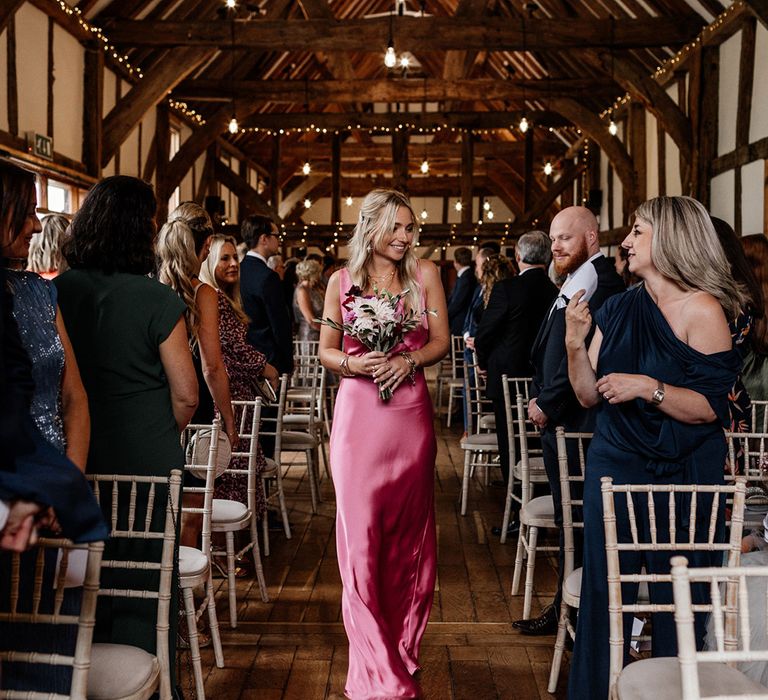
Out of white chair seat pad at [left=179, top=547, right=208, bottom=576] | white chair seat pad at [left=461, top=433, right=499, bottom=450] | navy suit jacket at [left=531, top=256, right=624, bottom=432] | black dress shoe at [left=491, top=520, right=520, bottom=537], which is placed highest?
navy suit jacket at [left=531, top=256, right=624, bottom=432]

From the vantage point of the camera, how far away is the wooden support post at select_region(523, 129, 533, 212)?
60.1 feet

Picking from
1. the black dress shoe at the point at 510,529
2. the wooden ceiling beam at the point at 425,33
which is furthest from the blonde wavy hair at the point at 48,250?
the wooden ceiling beam at the point at 425,33

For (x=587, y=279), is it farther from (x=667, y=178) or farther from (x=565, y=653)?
(x=667, y=178)

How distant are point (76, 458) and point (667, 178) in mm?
12627

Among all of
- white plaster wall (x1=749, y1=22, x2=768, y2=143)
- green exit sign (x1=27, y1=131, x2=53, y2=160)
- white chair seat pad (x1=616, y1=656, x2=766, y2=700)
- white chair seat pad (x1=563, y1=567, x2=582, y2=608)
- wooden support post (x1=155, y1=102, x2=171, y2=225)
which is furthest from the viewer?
wooden support post (x1=155, y1=102, x2=171, y2=225)

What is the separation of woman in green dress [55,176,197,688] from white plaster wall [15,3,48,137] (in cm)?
759

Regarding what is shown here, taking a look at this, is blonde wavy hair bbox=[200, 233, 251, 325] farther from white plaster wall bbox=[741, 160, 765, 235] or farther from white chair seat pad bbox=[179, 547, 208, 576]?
white plaster wall bbox=[741, 160, 765, 235]

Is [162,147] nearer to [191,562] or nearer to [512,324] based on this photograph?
[512,324]

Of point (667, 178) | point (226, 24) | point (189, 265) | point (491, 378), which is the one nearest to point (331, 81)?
point (226, 24)

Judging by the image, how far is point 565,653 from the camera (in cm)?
392

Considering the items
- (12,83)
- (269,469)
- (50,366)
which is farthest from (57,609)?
(12,83)

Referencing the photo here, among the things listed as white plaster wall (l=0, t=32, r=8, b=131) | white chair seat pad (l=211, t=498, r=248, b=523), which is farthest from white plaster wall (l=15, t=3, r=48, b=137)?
white chair seat pad (l=211, t=498, r=248, b=523)

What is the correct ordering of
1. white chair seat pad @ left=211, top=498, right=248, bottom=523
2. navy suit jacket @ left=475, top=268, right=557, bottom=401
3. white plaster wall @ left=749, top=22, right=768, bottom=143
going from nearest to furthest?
white chair seat pad @ left=211, top=498, right=248, bottom=523 < navy suit jacket @ left=475, top=268, right=557, bottom=401 < white plaster wall @ left=749, top=22, right=768, bottom=143

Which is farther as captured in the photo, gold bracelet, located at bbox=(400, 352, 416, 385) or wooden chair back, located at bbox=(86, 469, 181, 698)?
gold bracelet, located at bbox=(400, 352, 416, 385)
